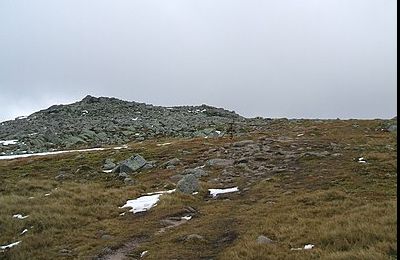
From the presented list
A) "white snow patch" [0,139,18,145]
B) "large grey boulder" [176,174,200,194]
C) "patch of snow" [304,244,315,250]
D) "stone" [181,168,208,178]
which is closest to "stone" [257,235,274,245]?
"patch of snow" [304,244,315,250]

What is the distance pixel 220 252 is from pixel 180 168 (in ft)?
61.5

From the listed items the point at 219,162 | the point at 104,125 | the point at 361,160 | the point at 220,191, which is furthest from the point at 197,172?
the point at 104,125

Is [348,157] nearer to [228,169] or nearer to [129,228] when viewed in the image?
[228,169]

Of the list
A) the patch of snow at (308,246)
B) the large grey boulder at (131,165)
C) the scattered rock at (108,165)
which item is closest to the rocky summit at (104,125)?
the scattered rock at (108,165)

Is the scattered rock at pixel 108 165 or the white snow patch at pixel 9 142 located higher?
the white snow patch at pixel 9 142

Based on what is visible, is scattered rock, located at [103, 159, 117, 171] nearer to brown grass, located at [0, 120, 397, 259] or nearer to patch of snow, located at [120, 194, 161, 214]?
brown grass, located at [0, 120, 397, 259]

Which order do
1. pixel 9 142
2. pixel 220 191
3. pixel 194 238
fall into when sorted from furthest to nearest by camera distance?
pixel 9 142, pixel 220 191, pixel 194 238

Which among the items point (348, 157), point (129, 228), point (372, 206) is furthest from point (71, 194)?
point (348, 157)

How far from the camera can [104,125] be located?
80.7 metres

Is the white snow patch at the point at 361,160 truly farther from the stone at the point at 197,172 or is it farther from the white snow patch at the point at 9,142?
the white snow patch at the point at 9,142

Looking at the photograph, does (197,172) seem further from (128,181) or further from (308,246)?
(308,246)

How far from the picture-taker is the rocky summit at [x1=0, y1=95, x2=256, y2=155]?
6644 cm

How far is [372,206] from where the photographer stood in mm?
16359

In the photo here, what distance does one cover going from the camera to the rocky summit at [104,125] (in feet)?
218
